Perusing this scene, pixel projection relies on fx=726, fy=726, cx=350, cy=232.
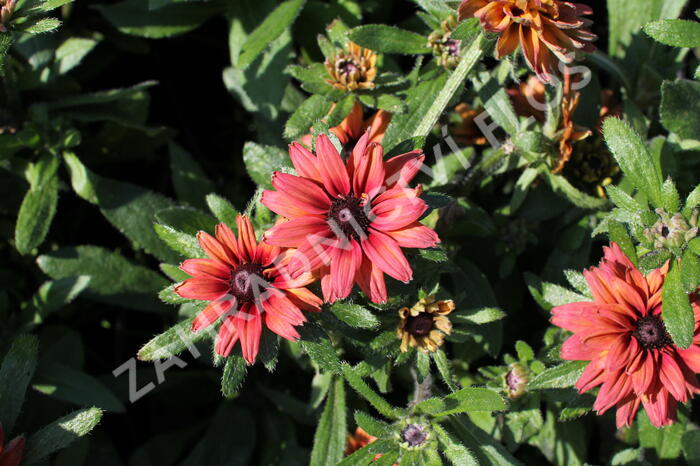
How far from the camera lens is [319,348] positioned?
6.47ft

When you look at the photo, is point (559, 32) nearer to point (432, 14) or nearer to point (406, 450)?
point (432, 14)

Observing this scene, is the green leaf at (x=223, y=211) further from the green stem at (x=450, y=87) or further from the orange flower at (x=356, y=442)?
the orange flower at (x=356, y=442)

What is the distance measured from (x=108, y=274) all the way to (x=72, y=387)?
47 cm

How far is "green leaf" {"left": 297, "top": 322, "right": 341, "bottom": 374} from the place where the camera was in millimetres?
1955

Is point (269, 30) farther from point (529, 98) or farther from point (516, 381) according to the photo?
point (516, 381)

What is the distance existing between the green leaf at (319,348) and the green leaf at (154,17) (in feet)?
5.23

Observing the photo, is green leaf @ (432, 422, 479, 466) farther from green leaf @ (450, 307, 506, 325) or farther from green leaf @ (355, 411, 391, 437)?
green leaf @ (450, 307, 506, 325)

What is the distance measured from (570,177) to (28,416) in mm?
2205

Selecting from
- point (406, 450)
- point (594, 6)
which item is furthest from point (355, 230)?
point (594, 6)

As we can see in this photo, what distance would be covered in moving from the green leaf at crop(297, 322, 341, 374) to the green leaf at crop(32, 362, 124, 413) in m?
0.99

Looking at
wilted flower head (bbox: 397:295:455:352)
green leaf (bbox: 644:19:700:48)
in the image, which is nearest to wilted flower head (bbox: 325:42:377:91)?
wilted flower head (bbox: 397:295:455:352)

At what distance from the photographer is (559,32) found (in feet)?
6.59

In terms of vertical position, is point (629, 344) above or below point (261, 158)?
below

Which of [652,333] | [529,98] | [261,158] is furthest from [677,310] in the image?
[261,158]
